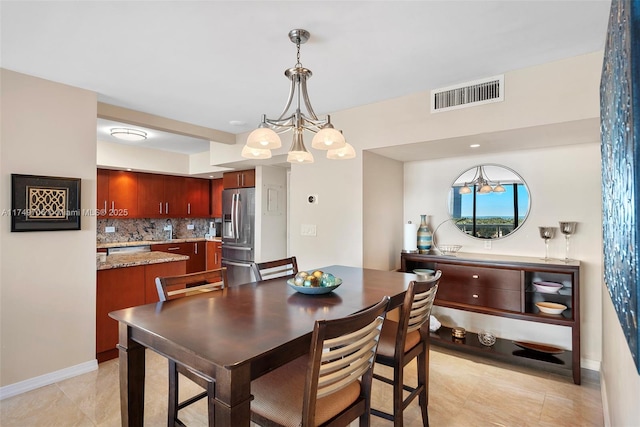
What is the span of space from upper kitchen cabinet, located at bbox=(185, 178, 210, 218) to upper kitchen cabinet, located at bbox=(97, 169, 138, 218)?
97cm

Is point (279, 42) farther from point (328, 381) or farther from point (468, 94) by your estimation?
point (328, 381)

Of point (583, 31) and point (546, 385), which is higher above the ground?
point (583, 31)

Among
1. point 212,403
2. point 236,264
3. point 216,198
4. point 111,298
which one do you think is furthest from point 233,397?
point 216,198

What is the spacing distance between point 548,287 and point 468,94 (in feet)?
5.84

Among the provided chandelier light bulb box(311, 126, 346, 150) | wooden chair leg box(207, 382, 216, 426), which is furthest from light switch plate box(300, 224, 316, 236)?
wooden chair leg box(207, 382, 216, 426)

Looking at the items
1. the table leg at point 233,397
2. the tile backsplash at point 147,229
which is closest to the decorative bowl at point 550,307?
the table leg at point 233,397

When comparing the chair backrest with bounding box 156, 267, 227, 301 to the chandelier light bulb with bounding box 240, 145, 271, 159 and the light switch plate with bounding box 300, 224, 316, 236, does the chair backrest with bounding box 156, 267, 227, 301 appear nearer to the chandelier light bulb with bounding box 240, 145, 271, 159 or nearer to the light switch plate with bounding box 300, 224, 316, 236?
the chandelier light bulb with bounding box 240, 145, 271, 159

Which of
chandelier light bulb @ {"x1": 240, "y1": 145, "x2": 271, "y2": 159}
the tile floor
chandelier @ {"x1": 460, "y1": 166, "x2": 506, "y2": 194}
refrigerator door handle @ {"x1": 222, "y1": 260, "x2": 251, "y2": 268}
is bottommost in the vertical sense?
the tile floor

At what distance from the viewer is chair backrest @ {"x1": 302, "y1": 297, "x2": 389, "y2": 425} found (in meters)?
1.16

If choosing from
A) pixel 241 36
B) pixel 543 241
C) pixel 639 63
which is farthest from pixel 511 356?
pixel 241 36

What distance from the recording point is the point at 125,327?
59.8 inches

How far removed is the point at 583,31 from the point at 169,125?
3730 mm

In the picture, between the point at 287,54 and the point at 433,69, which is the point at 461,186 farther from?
the point at 287,54

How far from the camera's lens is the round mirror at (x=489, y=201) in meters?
3.24
